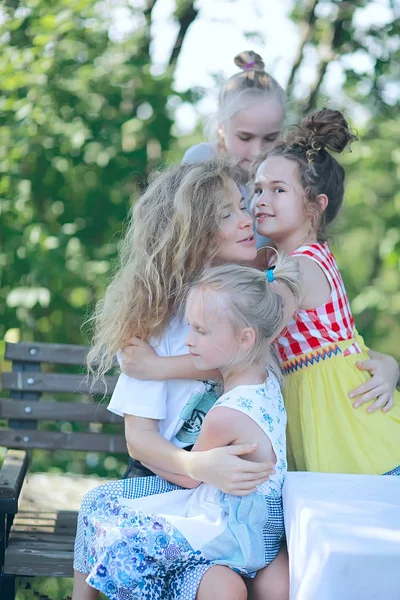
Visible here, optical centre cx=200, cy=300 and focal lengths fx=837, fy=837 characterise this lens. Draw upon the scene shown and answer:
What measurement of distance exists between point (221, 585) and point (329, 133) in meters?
1.46

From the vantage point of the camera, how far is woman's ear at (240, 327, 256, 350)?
2289 millimetres

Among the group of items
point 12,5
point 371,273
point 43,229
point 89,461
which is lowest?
point 89,461

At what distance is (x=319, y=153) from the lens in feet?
9.00

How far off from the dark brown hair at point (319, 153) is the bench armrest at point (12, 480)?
1285 millimetres

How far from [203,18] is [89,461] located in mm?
3393

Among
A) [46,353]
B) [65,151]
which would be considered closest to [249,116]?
[46,353]

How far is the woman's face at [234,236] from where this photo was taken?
8.27 feet

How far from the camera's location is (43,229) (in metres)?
4.90

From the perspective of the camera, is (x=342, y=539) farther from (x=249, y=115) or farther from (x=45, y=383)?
(x=45, y=383)

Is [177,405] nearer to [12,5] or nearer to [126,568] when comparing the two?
[126,568]

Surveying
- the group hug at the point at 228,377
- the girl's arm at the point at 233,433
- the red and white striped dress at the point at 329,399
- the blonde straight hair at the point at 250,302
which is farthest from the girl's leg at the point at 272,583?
the blonde straight hair at the point at 250,302

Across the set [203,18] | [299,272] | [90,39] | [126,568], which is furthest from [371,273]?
[126,568]

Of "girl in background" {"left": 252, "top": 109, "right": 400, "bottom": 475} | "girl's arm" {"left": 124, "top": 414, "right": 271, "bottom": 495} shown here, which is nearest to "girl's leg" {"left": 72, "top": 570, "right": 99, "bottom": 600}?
"girl's arm" {"left": 124, "top": 414, "right": 271, "bottom": 495}

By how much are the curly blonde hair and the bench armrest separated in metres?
0.51
